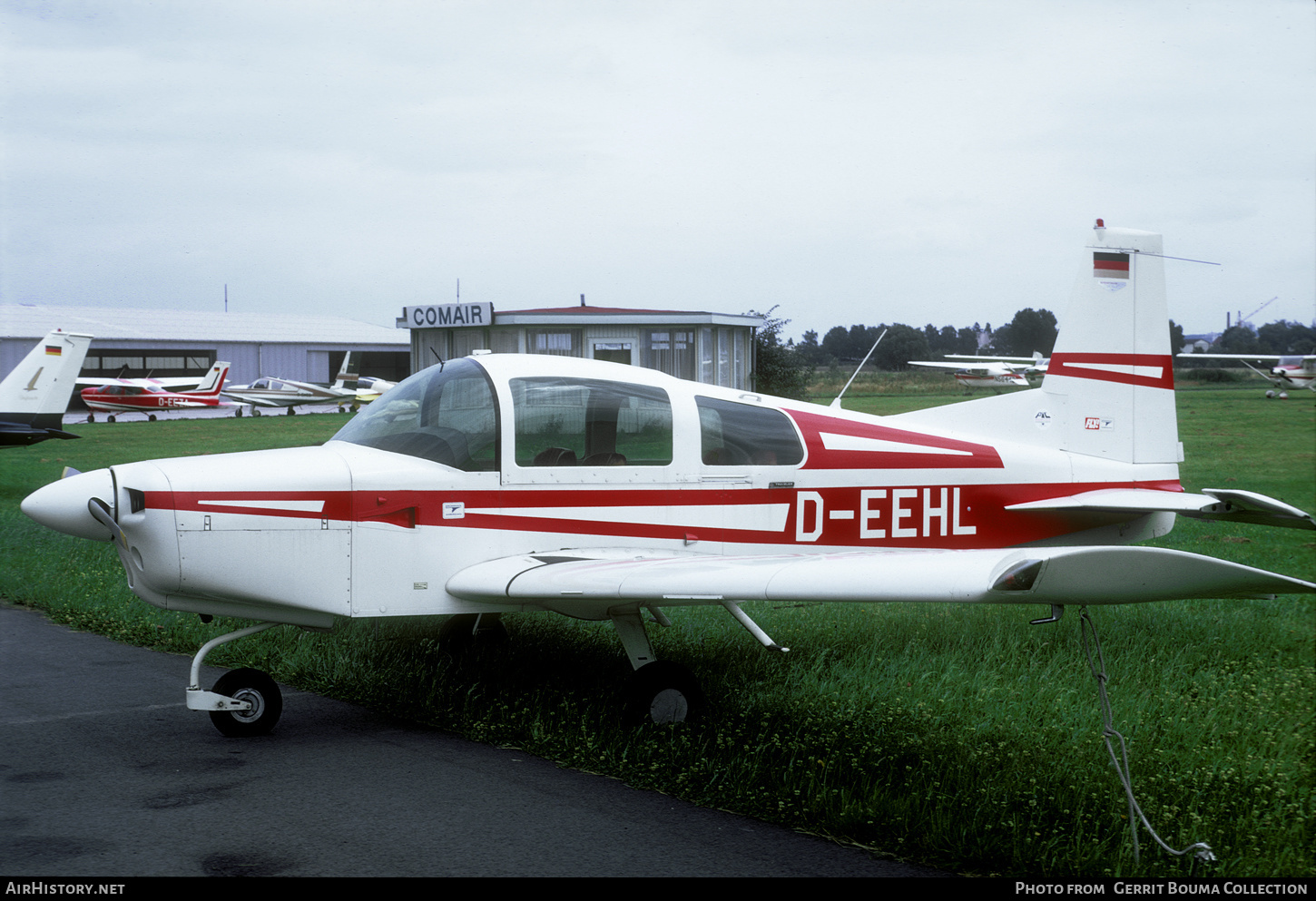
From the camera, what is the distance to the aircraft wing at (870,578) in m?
2.96

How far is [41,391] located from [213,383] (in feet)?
99.8

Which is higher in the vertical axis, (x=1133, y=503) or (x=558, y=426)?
(x=558, y=426)

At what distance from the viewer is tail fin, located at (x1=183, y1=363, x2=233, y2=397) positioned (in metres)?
46.1

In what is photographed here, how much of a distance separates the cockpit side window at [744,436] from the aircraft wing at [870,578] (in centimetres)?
54

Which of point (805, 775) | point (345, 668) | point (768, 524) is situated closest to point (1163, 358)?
point (768, 524)

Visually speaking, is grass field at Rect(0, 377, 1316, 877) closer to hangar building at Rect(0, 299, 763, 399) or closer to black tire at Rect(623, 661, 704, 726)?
black tire at Rect(623, 661, 704, 726)

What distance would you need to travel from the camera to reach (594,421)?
216 inches

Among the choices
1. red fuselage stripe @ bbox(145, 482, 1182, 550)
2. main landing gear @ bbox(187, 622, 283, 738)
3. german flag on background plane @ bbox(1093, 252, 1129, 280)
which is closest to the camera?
red fuselage stripe @ bbox(145, 482, 1182, 550)

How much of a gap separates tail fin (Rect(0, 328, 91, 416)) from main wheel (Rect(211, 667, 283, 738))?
584 inches

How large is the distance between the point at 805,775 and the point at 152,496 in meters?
3.11

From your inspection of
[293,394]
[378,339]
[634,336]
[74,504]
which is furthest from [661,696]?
[378,339]

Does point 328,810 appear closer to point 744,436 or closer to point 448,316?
point 744,436

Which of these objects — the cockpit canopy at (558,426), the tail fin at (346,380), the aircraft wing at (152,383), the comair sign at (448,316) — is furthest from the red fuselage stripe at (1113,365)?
the tail fin at (346,380)

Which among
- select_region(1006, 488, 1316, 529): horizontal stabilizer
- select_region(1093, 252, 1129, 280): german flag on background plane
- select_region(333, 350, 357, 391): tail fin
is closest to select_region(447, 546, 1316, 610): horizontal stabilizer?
select_region(1006, 488, 1316, 529): horizontal stabilizer
